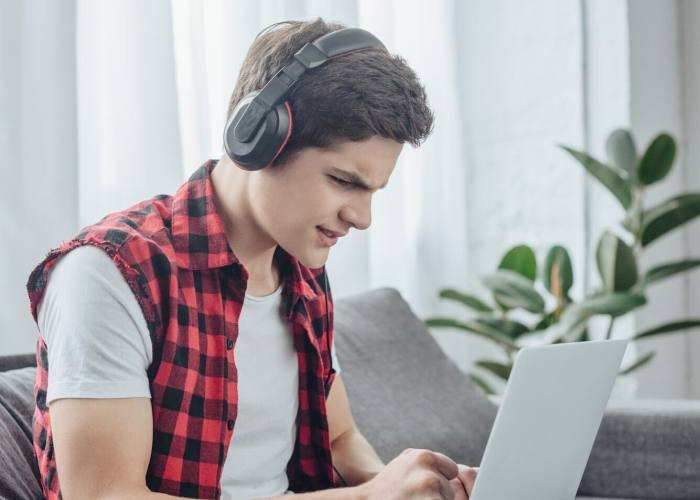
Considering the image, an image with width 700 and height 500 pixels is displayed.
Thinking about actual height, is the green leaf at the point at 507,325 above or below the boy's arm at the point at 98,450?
below

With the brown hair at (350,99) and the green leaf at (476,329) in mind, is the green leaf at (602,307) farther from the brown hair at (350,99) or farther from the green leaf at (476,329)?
the brown hair at (350,99)

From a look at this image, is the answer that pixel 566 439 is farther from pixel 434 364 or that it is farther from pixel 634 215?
pixel 634 215

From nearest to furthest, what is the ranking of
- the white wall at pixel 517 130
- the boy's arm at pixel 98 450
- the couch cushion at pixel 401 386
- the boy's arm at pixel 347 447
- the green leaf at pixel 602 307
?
the boy's arm at pixel 98 450 < the boy's arm at pixel 347 447 < the couch cushion at pixel 401 386 < the green leaf at pixel 602 307 < the white wall at pixel 517 130

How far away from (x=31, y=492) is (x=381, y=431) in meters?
0.68

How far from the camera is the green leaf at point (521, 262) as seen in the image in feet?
8.14

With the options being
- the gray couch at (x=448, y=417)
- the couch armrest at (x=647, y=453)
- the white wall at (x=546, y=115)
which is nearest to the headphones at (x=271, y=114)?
the gray couch at (x=448, y=417)

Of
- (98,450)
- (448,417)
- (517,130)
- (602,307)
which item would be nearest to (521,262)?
(602,307)

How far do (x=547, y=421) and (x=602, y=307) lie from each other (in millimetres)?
1331

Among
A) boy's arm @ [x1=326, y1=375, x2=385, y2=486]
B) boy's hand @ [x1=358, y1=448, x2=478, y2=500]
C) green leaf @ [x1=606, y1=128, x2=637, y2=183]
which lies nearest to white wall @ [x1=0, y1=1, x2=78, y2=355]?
boy's arm @ [x1=326, y1=375, x2=385, y2=486]

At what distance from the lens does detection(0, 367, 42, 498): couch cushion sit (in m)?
1.01

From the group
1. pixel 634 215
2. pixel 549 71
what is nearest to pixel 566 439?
pixel 634 215

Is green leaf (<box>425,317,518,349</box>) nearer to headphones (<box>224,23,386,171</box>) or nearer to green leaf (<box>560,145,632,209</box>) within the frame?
green leaf (<box>560,145,632,209</box>)

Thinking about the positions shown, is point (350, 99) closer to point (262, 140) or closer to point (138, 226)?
point (262, 140)

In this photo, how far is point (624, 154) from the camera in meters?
2.46
